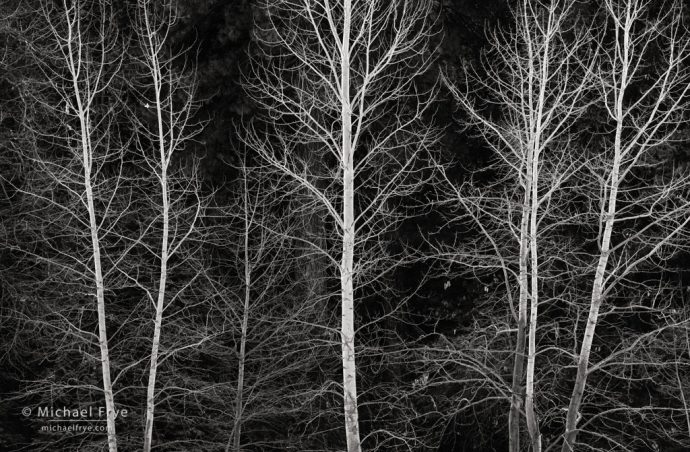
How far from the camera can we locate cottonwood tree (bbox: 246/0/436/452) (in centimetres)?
997

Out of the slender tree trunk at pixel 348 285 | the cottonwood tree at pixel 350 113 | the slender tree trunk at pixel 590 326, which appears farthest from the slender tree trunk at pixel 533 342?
the slender tree trunk at pixel 348 285

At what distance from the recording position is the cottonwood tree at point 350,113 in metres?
9.97

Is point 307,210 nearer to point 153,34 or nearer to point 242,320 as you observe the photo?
point 242,320

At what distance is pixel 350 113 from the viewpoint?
10141mm

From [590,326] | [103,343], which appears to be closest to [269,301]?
[103,343]

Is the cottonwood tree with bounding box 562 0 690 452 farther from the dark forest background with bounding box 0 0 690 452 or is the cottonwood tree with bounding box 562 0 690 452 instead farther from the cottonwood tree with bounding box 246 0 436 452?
the cottonwood tree with bounding box 246 0 436 452

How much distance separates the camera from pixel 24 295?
14.4 meters

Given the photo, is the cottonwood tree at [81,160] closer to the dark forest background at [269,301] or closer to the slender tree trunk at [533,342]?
the dark forest background at [269,301]

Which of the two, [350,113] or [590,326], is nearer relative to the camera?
[590,326]

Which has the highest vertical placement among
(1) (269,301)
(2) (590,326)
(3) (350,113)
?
(3) (350,113)

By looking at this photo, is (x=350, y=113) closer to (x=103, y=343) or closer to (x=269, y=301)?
(x=269, y=301)

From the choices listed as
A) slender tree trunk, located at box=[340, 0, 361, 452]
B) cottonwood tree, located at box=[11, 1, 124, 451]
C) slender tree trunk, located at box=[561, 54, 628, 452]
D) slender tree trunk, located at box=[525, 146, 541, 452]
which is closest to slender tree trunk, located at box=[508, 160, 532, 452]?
slender tree trunk, located at box=[525, 146, 541, 452]

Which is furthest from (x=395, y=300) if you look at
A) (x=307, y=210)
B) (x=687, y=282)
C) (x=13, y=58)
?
(x=13, y=58)

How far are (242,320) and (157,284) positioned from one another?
2128 millimetres
